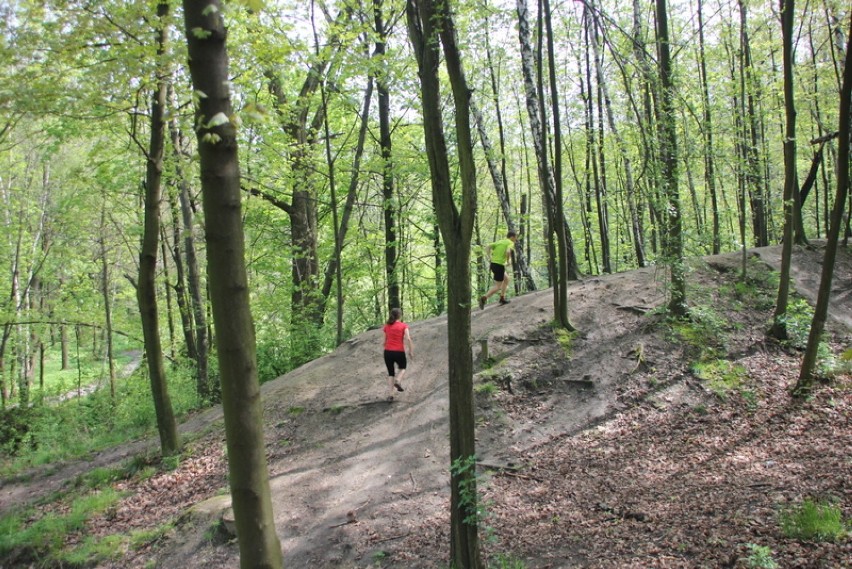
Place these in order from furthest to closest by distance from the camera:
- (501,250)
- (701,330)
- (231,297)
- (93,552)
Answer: (501,250)
(701,330)
(93,552)
(231,297)

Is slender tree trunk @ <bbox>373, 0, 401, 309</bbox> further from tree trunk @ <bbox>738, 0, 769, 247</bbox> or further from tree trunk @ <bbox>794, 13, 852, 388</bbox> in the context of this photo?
tree trunk @ <bbox>794, 13, 852, 388</bbox>

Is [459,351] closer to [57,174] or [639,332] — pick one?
[639,332]

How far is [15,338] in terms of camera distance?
69.6ft

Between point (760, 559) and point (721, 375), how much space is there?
16.7 ft

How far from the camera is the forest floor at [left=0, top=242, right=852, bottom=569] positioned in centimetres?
582

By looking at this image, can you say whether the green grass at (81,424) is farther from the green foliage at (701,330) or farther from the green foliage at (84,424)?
the green foliage at (701,330)

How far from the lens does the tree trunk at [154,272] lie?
8.77 m

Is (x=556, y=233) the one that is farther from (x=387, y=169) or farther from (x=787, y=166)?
(x=387, y=169)

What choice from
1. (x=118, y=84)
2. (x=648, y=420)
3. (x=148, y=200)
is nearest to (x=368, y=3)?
(x=148, y=200)

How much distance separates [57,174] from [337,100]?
46.4 ft

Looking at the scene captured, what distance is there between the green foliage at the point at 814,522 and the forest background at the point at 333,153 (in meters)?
5.25

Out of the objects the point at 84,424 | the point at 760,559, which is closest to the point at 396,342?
the point at 760,559

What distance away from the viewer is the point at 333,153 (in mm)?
18203

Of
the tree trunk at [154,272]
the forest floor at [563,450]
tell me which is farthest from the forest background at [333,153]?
the forest floor at [563,450]
